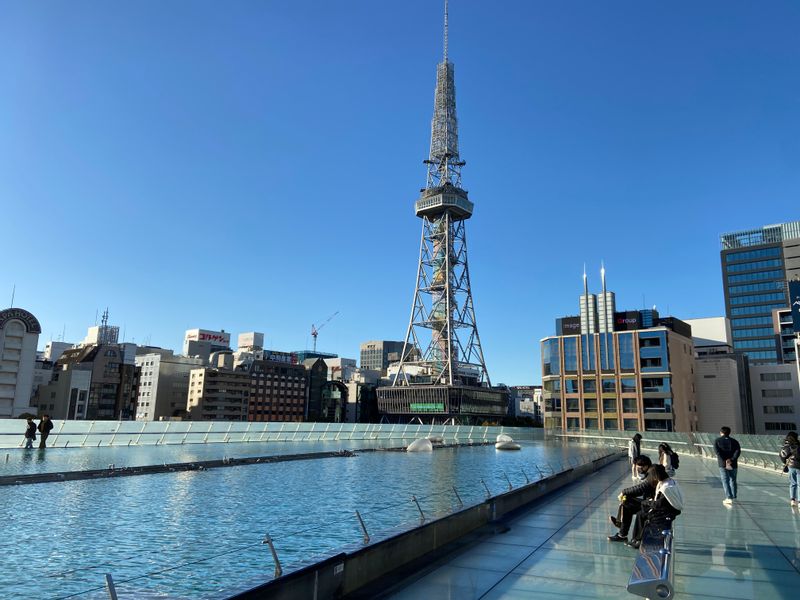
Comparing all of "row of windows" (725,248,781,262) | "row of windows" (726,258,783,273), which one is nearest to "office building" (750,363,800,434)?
"row of windows" (726,258,783,273)

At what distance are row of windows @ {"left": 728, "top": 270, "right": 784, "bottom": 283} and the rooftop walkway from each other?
529 feet

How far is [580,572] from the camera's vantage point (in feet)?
28.3

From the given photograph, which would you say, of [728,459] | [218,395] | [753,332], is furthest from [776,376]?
[218,395]

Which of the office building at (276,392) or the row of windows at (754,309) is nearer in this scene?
the row of windows at (754,309)

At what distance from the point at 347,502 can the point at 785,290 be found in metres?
159

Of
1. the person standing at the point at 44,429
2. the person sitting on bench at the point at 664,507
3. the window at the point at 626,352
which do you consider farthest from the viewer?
the window at the point at 626,352

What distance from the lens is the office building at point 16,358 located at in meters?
96.0

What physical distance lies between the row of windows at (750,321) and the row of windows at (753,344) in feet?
14.0

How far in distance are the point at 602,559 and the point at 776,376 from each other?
123 m

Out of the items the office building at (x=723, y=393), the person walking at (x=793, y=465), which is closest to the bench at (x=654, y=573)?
the person walking at (x=793, y=465)

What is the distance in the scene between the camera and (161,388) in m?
158

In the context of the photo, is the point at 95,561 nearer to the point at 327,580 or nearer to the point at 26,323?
the point at 327,580

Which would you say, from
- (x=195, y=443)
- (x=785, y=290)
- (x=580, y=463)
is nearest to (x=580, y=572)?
(x=580, y=463)

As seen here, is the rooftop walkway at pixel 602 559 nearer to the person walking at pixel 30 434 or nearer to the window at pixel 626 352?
the person walking at pixel 30 434
